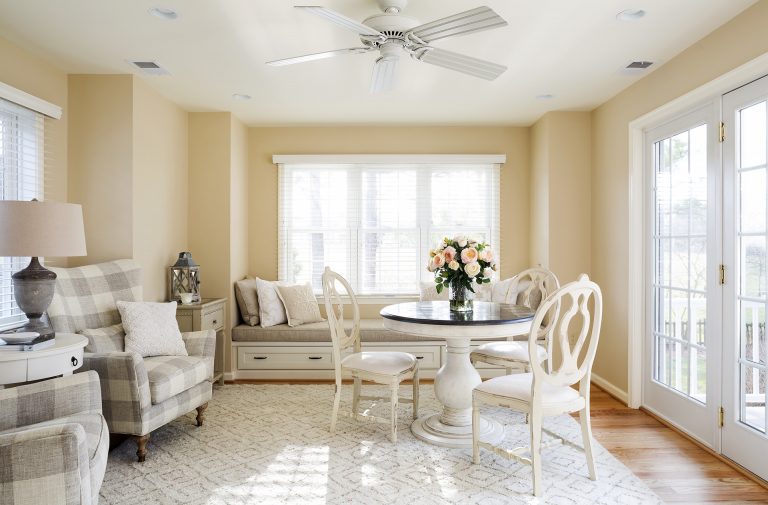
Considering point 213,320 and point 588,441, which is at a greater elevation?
point 213,320

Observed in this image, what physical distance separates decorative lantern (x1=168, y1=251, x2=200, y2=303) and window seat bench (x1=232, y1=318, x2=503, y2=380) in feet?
1.91

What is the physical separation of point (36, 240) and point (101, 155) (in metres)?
1.49

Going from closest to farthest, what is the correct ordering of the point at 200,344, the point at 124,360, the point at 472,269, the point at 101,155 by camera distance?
1. the point at 124,360
2. the point at 472,269
3. the point at 200,344
4. the point at 101,155

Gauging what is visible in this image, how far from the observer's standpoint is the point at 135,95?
3.65 m

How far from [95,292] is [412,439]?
90.9 inches

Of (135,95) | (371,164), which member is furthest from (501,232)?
(135,95)

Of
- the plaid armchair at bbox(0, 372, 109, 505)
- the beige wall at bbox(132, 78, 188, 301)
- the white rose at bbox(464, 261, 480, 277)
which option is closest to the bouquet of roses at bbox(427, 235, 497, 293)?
the white rose at bbox(464, 261, 480, 277)

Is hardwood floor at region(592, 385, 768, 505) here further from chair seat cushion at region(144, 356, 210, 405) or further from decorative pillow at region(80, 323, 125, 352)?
decorative pillow at region(80, 323, 125, 352)

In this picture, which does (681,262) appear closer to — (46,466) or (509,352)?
(509,352)

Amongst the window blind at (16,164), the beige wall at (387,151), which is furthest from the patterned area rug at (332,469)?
the beige wall at (387,151)

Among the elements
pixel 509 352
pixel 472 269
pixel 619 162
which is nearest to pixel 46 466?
pixel 472 269

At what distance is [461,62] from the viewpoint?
103 inches

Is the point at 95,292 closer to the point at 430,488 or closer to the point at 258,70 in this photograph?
the point at 258,70

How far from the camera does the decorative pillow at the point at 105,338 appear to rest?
289 cm
